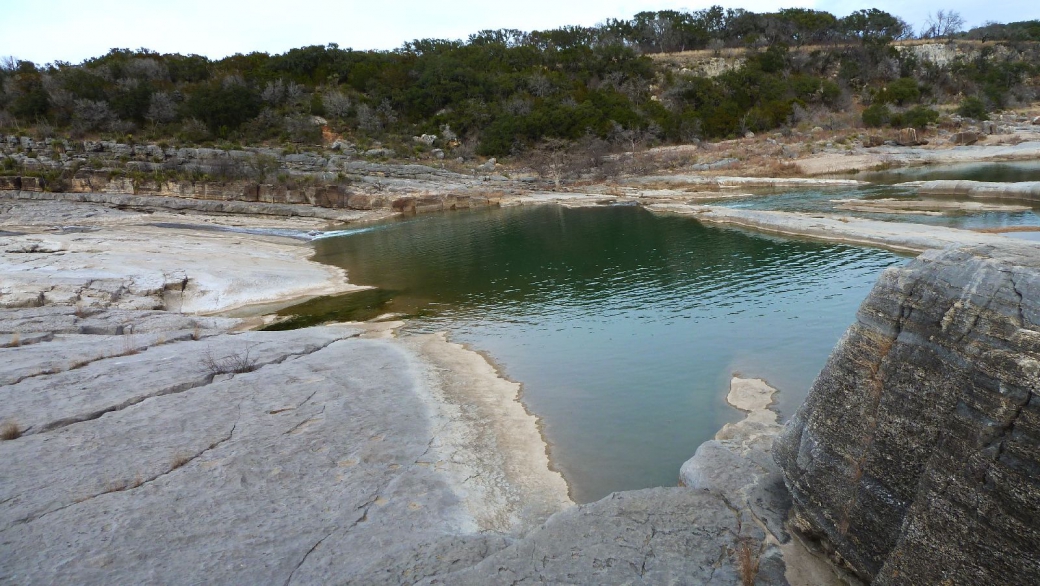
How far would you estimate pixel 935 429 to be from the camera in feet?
17.7

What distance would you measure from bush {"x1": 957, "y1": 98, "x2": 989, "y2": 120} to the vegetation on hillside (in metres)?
0.20

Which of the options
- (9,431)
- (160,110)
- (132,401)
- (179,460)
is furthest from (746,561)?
(160,110)

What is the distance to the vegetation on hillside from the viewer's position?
6575cm

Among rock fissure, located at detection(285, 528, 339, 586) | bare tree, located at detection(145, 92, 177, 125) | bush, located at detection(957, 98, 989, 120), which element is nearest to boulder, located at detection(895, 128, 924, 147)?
→ bush, located at detection(957, 98, 989, 120)

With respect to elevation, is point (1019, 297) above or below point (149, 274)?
above

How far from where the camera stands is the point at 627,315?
18594mm

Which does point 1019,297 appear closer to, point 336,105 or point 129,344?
point 129,344

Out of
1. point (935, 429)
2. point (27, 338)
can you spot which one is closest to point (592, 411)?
point (935, 429)

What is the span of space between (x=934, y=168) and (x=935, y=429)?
54273mm

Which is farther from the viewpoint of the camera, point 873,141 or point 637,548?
point 873,141

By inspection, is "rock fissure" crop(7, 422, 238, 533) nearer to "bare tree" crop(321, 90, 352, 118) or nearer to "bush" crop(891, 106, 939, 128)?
"bare tree" crop(321, 90, 352, 118)

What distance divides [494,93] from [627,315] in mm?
64889

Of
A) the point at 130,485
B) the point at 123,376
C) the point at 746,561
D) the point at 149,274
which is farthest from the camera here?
the point at 149,274

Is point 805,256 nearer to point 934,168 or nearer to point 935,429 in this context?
point 935,429
